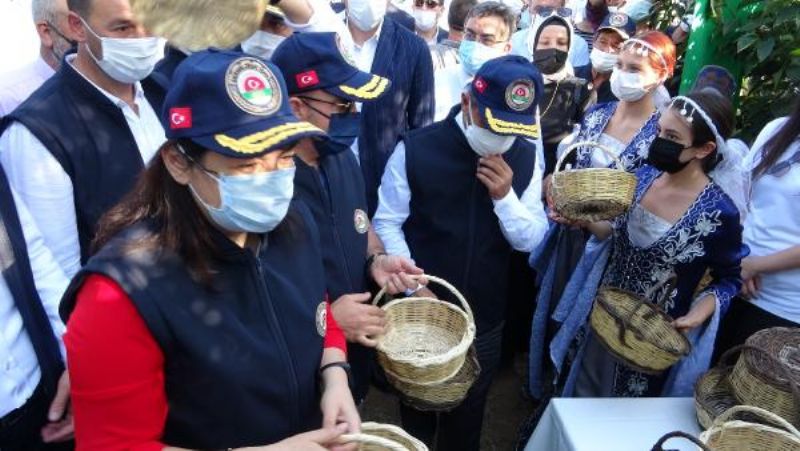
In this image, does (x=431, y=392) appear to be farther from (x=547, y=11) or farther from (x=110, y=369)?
(x=547, y=11)

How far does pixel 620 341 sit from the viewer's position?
2219 millimetres

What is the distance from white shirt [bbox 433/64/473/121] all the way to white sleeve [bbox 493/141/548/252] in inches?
59.7

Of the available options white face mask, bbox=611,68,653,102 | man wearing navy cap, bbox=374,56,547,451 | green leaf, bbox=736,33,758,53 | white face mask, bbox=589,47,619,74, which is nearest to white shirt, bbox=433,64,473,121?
white face mask, bbox=611,68,653,102

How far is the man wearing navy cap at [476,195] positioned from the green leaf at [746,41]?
8.24 ft

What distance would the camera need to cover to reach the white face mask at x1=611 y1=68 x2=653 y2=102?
11.6ft

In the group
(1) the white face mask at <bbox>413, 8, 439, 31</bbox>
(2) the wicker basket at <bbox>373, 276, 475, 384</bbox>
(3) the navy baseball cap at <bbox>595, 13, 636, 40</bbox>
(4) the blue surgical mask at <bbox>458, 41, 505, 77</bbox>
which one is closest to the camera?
(2) the wicker basket at <bbox>373, 276, 475, 384</bbox>

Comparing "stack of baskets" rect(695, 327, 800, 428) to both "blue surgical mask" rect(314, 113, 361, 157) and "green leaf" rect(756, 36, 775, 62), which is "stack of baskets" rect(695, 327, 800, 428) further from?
"green leaf" rect(756, 36, 775, 62)

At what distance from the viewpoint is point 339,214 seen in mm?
2098

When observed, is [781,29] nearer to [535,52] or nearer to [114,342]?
[535,52]

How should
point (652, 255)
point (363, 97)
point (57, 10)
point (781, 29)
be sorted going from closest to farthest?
point (363, 97), point (652, 255), point (57, 10), point (781, 29)

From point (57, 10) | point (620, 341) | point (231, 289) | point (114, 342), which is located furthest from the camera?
point (57, 10)

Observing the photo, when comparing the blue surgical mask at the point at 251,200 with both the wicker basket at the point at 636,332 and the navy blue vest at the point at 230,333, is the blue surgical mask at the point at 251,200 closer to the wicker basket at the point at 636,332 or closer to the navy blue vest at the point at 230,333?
the navy blue vest at the point at 230,333

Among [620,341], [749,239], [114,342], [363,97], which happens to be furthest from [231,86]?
[749,239]

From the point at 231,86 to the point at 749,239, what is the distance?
2.78 metres
